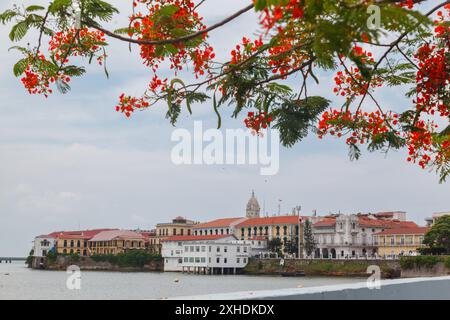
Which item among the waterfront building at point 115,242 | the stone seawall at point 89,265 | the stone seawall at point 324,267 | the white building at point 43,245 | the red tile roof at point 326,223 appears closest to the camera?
the stone seawall at point 324,267

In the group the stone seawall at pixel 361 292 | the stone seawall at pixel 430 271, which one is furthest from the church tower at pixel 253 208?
the stone seawall at pixel 361 292

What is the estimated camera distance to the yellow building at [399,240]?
82619mm

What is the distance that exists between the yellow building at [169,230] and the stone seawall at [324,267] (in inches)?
1115

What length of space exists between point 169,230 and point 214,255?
28.3m

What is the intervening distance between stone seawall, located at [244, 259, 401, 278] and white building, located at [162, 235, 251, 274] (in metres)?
1.83

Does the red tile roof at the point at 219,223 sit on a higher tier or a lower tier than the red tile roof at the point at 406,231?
higher

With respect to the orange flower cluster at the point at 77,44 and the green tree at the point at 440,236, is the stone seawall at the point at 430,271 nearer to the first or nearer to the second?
the green tree at the point at 440,236

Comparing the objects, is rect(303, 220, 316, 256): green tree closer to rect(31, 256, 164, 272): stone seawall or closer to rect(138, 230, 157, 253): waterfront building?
rect(31, 256, 164, 272): stone seawall

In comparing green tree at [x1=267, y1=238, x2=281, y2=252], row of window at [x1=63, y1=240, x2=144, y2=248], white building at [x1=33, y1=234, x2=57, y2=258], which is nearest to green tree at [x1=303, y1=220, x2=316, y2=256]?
green tree at [x1=267, y1=238, x2=281, y2=252]

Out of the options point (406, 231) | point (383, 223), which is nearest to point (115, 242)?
point (383, 223)

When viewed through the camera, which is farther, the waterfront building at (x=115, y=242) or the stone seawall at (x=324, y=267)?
the waterfront building at (x=115, y=242)

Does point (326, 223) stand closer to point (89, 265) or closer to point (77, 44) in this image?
point (89, 265)

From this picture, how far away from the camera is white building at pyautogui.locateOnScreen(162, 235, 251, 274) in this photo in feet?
275
